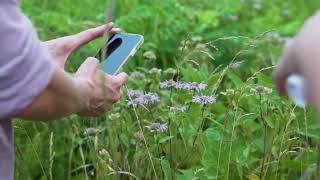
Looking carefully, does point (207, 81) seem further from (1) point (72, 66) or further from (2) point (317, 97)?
(2) point (317, 97)

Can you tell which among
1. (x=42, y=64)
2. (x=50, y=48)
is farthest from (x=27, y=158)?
(x=42, y=64)

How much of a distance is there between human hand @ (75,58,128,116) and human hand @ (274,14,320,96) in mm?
554

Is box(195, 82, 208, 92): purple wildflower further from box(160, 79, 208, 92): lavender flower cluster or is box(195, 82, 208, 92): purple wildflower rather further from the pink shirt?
the pink shirt

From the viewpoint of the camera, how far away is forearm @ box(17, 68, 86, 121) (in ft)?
5.39

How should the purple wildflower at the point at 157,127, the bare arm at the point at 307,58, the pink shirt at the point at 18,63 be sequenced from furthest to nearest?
the purple wildflower at the point at 157,127 → the pink shirt at the point at 18,63 → the bare arm at the point at 307,58

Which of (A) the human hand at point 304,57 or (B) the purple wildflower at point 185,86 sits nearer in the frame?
(A) the human hand at point 304,57

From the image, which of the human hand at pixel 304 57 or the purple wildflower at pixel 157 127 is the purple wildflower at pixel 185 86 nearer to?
the purple wildflower at pixel 157 127

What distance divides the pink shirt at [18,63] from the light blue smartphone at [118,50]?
1.51 feet

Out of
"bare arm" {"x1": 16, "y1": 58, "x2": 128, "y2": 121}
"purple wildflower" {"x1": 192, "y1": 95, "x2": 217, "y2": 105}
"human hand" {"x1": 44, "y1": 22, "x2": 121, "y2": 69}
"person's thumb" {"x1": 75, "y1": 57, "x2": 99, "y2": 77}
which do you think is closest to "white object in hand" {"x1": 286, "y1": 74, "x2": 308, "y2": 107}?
"bare arm" {"x1": 16, "y1": 58, "x2": 128, "y2": 121}

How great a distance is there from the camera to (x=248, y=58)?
152 inches

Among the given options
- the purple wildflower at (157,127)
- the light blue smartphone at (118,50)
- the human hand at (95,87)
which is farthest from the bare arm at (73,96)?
the purple wildflower at (157,127)

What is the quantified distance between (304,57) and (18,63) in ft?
1.91

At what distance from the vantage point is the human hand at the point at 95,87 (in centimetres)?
179

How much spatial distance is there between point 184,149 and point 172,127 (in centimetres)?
8
